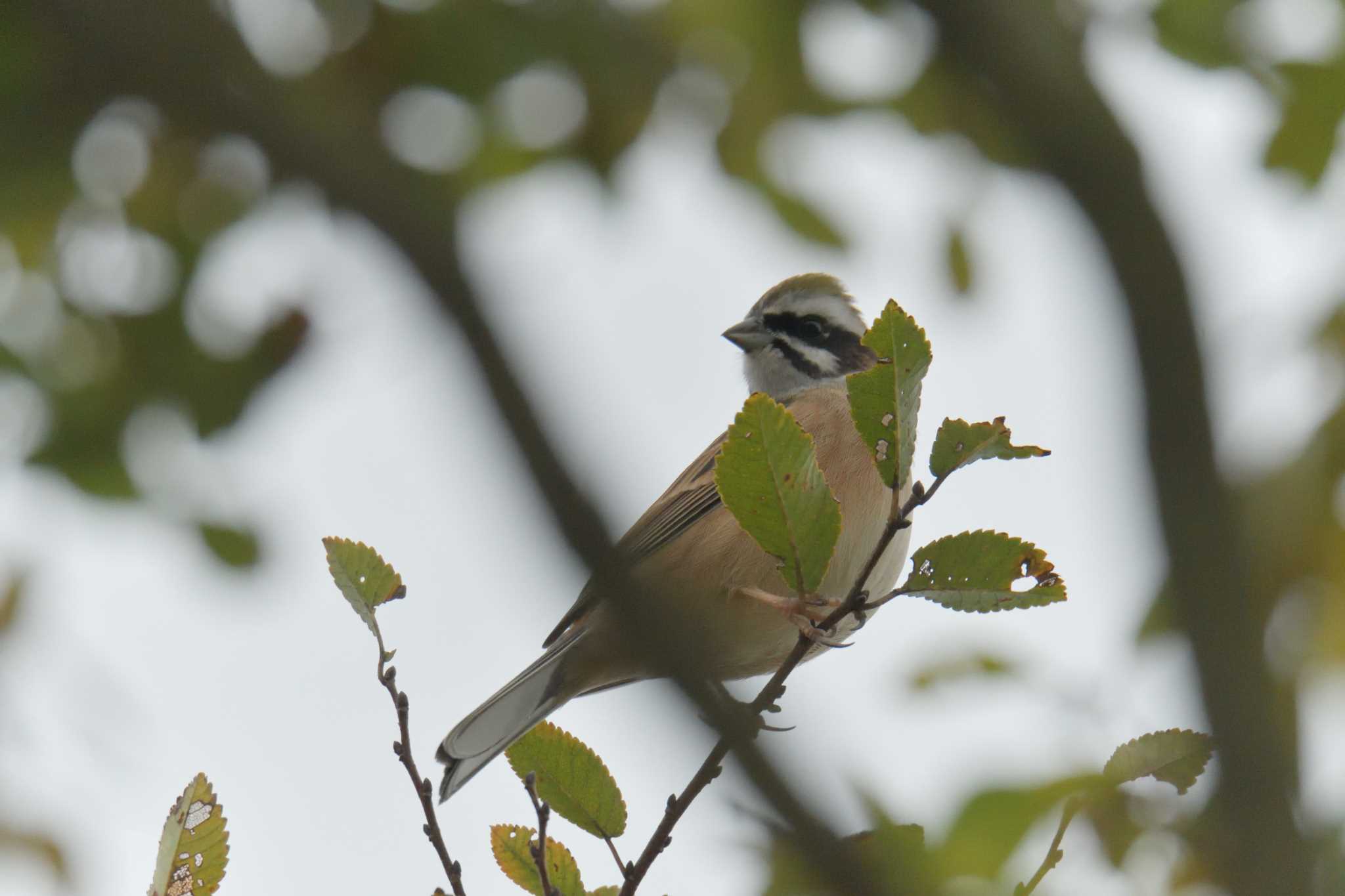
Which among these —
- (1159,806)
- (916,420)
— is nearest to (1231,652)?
(916,420)

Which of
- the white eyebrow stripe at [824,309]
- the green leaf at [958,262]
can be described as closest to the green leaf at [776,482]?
the green leaf at [958,262]

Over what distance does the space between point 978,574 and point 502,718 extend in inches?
91.5

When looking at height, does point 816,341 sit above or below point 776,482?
above

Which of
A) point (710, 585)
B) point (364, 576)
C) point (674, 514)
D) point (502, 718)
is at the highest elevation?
point (674, 514)

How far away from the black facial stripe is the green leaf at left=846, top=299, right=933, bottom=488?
3.73 meters

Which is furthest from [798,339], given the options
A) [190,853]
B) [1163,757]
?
[190,853]

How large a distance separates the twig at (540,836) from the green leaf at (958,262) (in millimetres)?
3371

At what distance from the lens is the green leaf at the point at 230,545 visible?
5434 mm

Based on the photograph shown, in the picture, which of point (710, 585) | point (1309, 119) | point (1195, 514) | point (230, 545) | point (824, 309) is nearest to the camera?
point (1195, 514)

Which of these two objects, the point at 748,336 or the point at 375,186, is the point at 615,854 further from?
the point at 748,336

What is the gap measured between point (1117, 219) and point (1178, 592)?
Answer: 0.56 m

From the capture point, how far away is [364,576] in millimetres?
2930

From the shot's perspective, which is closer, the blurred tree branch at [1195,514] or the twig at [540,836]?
the blurred tree branch at [1195,514]

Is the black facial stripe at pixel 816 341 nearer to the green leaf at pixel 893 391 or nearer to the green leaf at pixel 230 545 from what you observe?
the green leaf at pixel 230 545
